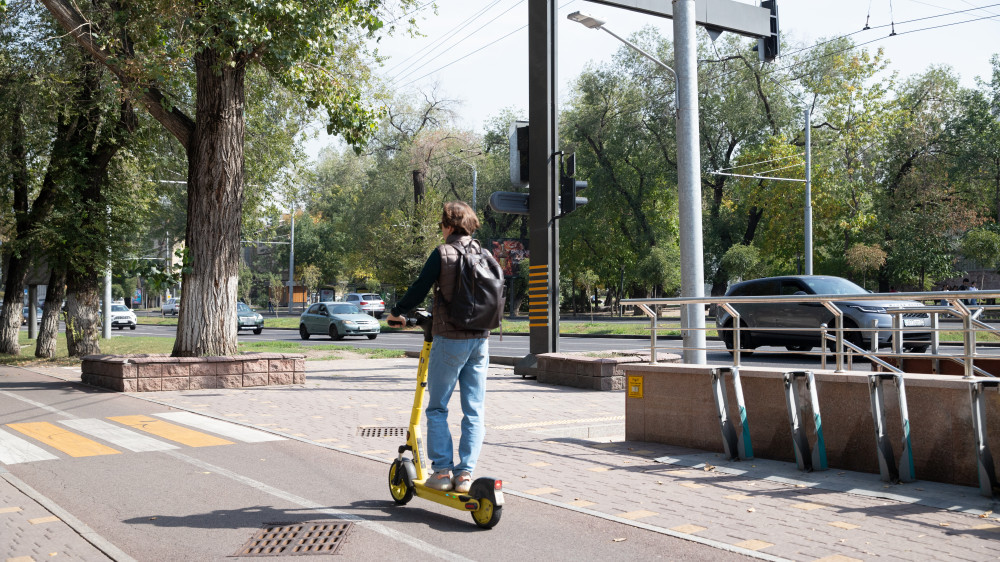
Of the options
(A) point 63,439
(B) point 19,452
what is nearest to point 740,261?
(A) point 63,439

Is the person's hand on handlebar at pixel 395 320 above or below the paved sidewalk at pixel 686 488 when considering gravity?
above

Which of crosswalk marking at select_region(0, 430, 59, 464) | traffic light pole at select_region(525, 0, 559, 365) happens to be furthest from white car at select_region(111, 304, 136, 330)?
crosswalk marking at select_region(0, 430, 59, 464)

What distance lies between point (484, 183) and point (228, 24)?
42.8m

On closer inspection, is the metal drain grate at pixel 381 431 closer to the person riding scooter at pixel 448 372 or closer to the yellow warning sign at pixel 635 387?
the yellow warning sign at pixel 635 387

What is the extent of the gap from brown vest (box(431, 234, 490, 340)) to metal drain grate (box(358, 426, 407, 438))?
11.4 feet

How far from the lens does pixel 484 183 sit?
53.7 metres

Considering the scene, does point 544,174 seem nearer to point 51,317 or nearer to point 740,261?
point 51,317

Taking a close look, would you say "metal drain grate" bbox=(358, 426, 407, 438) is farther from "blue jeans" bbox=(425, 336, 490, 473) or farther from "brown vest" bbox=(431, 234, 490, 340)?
"brown vest" bbox=(431, 234, 490, 340)

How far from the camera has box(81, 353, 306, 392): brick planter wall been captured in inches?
459

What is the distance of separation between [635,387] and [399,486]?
3.31m

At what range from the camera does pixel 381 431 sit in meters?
8.22

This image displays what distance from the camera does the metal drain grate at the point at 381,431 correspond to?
26.2 ft

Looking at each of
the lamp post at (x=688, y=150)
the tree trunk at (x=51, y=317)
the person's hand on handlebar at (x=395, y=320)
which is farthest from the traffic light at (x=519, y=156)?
the tree trunk at (x=51, y=317)

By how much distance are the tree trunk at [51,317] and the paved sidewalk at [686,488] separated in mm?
10447
